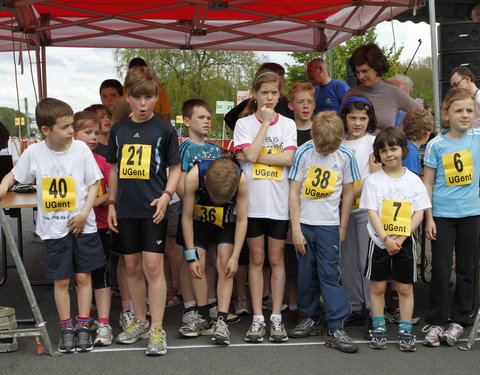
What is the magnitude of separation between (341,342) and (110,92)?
3204 mm

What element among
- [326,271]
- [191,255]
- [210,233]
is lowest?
[326,271]

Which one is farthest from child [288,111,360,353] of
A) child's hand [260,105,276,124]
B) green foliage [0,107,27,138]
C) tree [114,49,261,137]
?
tree [114,49,261,137]

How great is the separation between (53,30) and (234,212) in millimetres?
4494

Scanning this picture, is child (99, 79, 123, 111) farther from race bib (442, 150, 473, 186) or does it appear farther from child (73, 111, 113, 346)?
race bib (442, 150, 473, 186)

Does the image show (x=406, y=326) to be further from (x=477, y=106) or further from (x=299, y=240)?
(x=477, y=106)

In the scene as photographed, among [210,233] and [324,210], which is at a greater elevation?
[324,210]

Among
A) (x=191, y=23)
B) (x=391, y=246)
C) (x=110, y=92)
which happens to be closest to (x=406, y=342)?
(x=391, y=246)

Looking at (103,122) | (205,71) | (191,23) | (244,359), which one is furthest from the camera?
(205,71)

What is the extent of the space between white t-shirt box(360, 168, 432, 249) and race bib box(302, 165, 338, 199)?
0.63ft

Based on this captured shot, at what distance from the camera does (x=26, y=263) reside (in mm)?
6297

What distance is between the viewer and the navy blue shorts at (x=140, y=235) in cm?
348

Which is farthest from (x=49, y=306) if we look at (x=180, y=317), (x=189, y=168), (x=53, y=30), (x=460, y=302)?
(x=53, y=30)

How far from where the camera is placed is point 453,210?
3.63 metres

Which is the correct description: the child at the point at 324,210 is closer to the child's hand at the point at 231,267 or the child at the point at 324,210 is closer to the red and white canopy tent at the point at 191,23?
the child's hand at the point at 231,267
